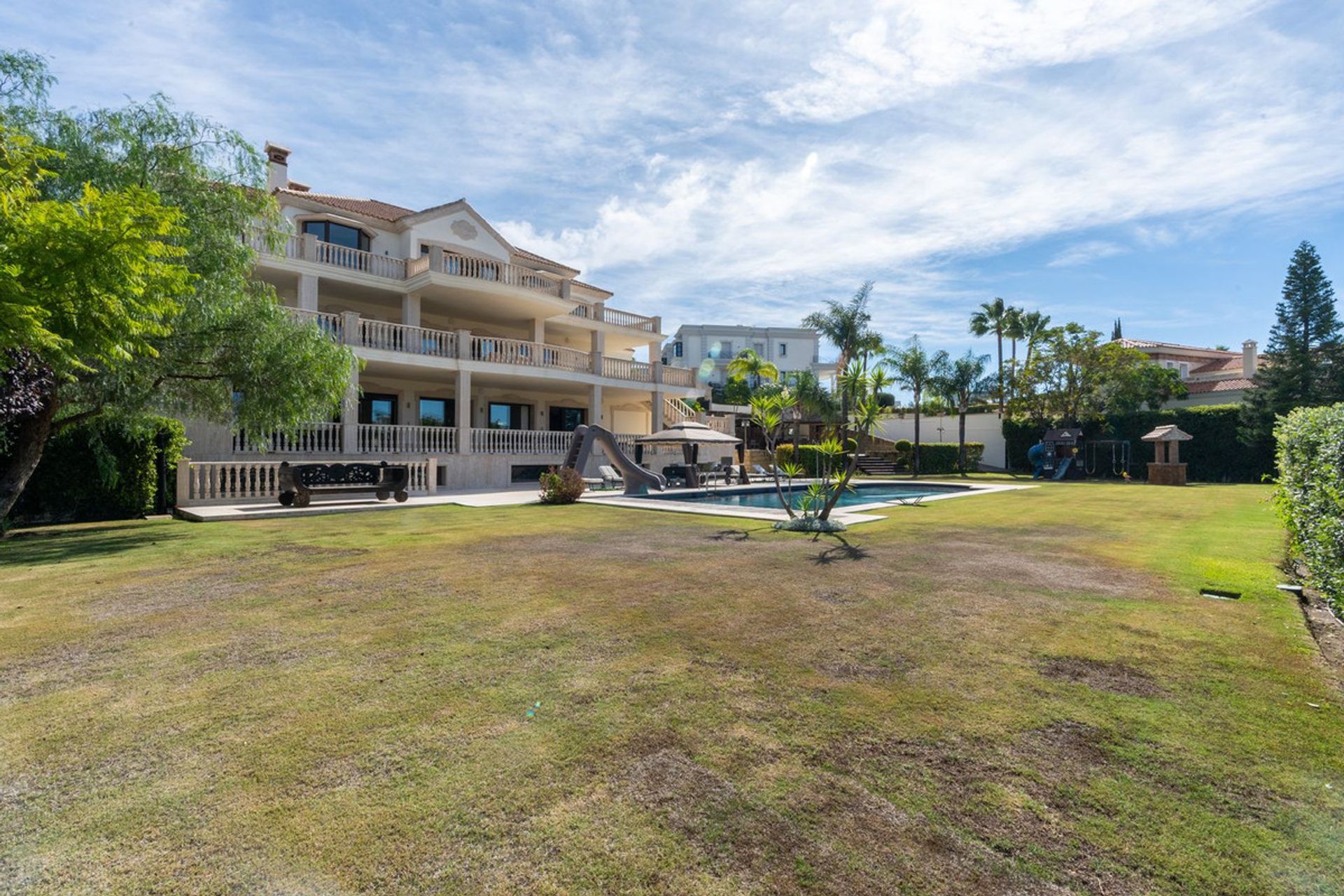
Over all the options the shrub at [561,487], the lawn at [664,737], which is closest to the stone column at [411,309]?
the shrub at [561,487]

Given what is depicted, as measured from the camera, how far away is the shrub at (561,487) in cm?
1678

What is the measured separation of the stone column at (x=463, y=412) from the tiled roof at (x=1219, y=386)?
48199 mm

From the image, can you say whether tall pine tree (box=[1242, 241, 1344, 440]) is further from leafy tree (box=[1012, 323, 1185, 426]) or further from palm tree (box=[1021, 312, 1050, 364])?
palm tree (box=[1021, 312, 1050, 364])

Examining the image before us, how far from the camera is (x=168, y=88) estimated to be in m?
12.2

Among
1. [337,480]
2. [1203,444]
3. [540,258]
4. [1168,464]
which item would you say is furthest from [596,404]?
[1203,444]

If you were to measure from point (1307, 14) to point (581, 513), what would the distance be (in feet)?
47.6

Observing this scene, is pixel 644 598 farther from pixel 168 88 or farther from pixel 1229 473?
pixel 1229 473

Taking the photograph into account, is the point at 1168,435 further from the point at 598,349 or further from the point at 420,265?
the point at 420,265

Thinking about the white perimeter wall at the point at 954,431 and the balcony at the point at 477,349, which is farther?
the white perimeter wall at the point at 954,431

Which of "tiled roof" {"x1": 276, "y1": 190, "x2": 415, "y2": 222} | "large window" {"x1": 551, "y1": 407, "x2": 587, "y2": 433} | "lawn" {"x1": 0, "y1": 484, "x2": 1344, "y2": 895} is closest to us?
"lawn" {"x1": 0, "y1": 484, "x2": 1344, "y2": 895}

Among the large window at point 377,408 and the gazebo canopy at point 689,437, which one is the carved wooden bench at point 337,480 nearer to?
the large window at point 377,408

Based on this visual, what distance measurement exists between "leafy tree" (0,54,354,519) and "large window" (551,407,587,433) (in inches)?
656

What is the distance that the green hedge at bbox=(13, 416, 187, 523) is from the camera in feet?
41.2

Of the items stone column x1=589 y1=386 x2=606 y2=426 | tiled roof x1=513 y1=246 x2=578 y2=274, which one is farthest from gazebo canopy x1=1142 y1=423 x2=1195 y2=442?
tiled roof x1=513 y1=246 x2=578 y2=274
